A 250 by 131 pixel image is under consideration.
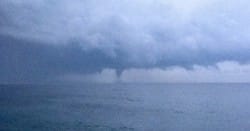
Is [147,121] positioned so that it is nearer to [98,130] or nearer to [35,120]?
[98,130]

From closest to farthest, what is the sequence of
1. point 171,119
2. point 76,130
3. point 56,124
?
point 76,130
point 56,124
point 171,119

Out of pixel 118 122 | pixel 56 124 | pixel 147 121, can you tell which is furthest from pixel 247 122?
pixel 56 124

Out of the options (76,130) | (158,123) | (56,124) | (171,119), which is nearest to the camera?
(76,130)

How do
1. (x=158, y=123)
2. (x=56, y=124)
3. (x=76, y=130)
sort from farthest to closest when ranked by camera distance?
(x=158, y=123) < (x=56, y=124) < (x=76, y=130)

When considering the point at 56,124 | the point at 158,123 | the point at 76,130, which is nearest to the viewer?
the point at 76,130

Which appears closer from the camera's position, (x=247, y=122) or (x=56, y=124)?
(x=56, y=124)

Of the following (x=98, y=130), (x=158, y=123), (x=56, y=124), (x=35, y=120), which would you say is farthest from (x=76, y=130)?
(x=158, y=123)

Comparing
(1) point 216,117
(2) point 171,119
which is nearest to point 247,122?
(1) point 216,117

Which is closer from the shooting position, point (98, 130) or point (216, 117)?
point (98, 130)

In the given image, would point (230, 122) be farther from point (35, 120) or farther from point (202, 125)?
point (35, 120)
